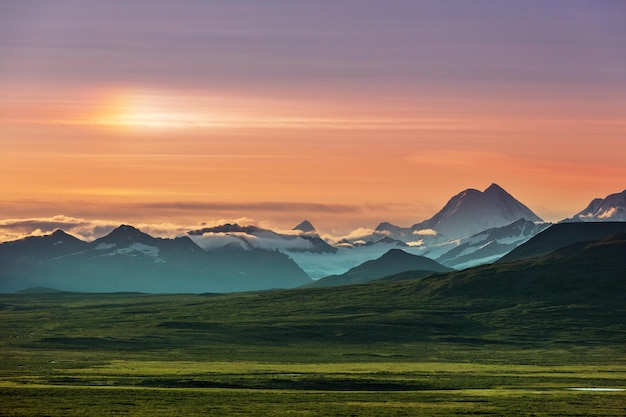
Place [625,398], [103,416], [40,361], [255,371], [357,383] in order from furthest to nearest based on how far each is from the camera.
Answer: [40,361] → [255,371] → [357,383] → [625,398] → [103,416]

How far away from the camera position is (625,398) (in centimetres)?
13175

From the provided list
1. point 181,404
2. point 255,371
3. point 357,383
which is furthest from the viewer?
point 255,371

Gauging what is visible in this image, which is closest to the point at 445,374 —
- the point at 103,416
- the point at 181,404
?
the point at 181,404

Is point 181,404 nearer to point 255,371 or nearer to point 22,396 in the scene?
point 22,396

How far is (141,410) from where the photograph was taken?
11488cm

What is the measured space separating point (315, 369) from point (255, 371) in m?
12.2

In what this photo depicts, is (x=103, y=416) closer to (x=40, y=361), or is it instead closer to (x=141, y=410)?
(x=141, y=410)

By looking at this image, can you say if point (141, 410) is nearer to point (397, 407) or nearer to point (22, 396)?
point (22, 396)

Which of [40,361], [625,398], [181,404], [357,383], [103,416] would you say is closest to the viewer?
[103,416]

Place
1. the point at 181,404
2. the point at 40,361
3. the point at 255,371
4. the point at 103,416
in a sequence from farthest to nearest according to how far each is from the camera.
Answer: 1. the point at 40,361
2. the point at 255,371
3. the point at 181,404
4. the point at 103,416

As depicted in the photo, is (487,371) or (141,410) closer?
(141,410)

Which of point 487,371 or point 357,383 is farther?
point 487,371

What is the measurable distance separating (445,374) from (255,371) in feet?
96.1

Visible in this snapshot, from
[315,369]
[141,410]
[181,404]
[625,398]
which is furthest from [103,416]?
[315,369]
